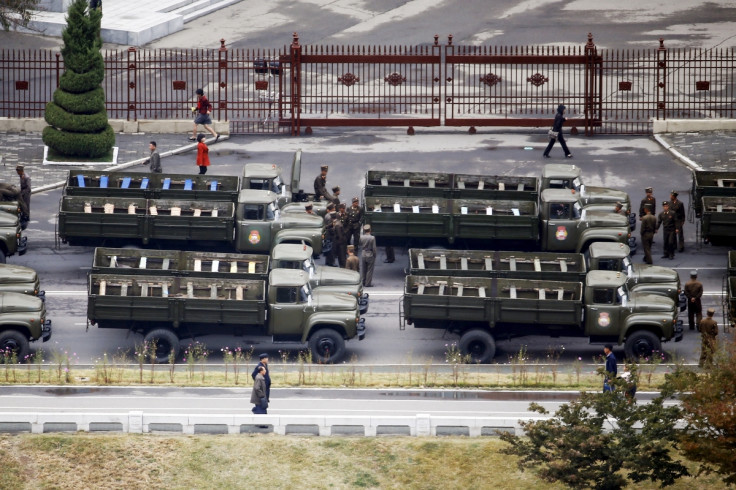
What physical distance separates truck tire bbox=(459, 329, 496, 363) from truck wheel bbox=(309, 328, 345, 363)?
8.65ft

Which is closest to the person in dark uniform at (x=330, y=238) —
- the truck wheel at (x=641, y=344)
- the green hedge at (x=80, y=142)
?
the truck wheel at (x=641, y=344)

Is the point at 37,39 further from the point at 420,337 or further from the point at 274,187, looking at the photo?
the point at 420,337

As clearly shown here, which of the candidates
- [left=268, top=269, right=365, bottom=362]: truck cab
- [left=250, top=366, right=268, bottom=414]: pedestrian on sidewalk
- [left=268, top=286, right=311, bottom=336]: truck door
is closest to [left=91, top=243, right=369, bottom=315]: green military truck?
[left=268, top=269, right=365, bottom=362]: truck cab

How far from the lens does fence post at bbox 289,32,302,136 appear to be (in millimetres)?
50094

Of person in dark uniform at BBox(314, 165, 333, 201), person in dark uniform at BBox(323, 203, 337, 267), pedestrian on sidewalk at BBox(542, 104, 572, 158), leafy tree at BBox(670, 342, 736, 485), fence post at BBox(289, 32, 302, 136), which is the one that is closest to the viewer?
leafy tree at BBox(670, 342, 736, 485)

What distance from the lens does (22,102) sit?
50.4 metres

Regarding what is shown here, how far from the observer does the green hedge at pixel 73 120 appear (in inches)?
1795

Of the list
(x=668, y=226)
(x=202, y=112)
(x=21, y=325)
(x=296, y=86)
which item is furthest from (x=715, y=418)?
(x=296, y=86)

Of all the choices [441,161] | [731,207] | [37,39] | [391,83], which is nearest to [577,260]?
[731,207]

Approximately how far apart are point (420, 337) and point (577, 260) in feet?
12.9

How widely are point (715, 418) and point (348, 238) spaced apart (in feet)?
51.6

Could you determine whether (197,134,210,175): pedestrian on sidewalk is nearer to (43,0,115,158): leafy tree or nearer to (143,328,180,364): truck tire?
(43,0,115,158): leafy tree

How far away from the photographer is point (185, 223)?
37.9 meters

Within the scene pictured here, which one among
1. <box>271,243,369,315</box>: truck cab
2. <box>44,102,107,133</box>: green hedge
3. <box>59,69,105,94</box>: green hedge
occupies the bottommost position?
<box>271,243,369,315</box>: truck cab
